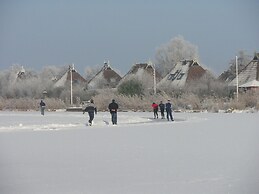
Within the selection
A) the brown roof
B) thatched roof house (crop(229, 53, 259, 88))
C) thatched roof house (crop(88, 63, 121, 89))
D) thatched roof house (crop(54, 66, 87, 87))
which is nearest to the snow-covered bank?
thatched roof house (crop(229, 53, 259, 88))

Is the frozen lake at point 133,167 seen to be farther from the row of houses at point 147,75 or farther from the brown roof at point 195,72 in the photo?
the brown roof at point 195,72

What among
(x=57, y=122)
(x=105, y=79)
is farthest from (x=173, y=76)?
(x=57, y=122)

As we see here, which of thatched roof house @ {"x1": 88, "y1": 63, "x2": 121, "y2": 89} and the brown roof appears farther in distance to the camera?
thatched roof house @ {"x1": 88, "y1": 63, "x2": 121, "y2": 89}

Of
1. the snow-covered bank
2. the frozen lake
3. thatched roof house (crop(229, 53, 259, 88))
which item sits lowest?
the frozen lake

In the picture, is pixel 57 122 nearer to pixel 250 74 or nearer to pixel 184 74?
pixel 250 74

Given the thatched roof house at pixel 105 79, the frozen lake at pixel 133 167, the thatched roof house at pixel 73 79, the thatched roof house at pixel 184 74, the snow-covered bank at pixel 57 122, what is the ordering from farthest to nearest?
1. the thatched roof house at pixel 73 79
2. the thatched roof house at pixel 105 79
3. the thatched roof house at pixel 184 74
4. the snow-covered bank at pixel 57 122
5. the frozen lake at pixel 133 167

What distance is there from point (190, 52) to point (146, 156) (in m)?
62.1

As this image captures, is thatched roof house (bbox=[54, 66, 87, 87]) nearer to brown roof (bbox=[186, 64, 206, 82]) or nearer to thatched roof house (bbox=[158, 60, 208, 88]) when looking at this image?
thatched roof house (bbox=[158, 60, 208, 88])

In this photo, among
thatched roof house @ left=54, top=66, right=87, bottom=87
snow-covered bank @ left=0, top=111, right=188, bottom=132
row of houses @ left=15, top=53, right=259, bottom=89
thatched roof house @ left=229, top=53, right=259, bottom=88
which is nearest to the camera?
snow-covered bank @ left=0, top=111, right=188, bottom=132

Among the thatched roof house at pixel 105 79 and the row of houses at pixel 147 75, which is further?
the thatched roof house at pixel 105 79

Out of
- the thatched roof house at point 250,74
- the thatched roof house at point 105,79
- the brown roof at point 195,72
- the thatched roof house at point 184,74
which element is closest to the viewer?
the thatched roof house at point 250,74

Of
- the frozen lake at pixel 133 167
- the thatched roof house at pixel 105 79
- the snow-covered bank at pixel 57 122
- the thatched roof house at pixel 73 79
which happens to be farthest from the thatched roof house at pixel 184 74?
the frozen lake at pixel 133 167

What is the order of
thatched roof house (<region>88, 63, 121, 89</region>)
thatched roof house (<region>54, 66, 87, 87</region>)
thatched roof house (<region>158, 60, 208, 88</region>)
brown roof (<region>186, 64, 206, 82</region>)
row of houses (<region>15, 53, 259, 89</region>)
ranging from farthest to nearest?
thatched roof house (<region>54, 66, 87, 87</region>), thatched roof house (<region>88, 63, 121, 89</region>), thatched roof house (<region>158, 60, 208, 88</region>), brown roof (<region>186, 64, 206, 82</region>), row of houses (<region>15, 53, 259, 89</region>)

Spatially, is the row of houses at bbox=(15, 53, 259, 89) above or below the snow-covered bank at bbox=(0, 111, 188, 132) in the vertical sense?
above
